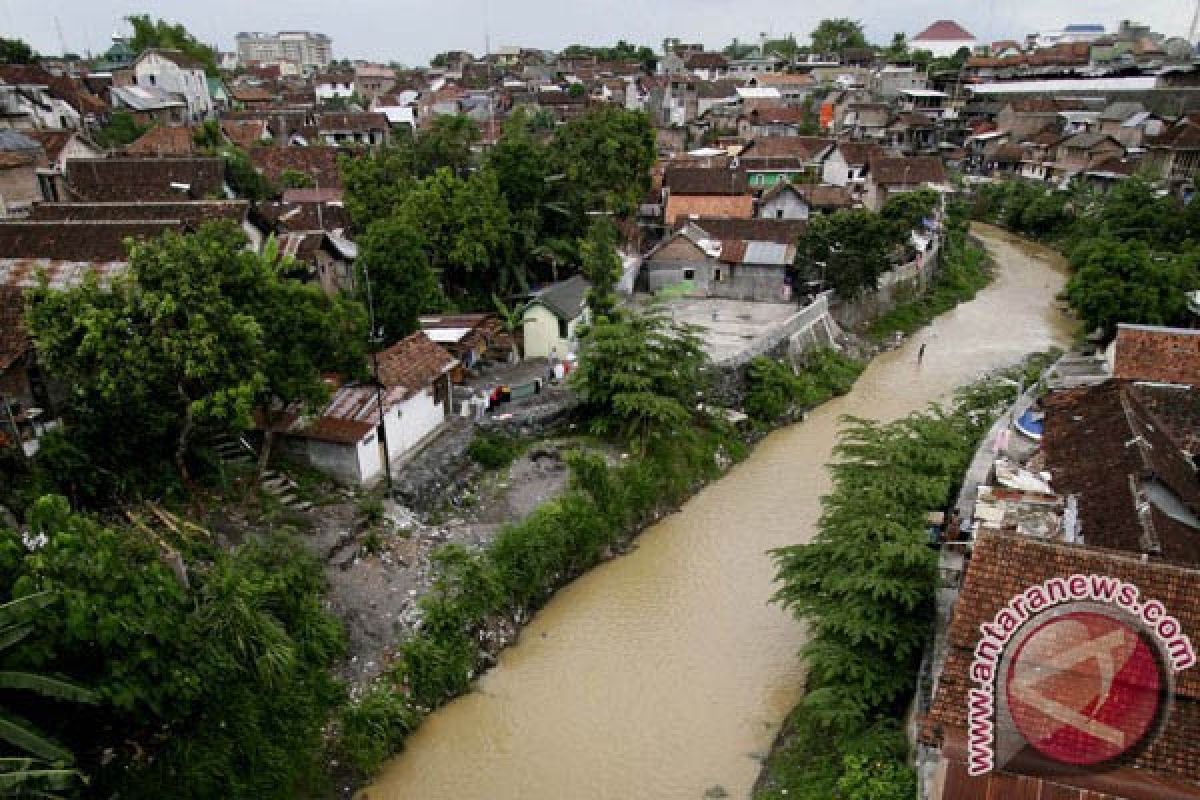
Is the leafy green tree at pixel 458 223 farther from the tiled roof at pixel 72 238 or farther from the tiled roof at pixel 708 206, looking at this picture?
the tiled roof at pixel 708 206

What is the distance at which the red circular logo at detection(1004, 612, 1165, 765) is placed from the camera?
7.07m

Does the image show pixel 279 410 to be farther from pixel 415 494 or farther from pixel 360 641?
pixel 360 641

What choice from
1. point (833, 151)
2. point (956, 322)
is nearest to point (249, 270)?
point (956, 322)

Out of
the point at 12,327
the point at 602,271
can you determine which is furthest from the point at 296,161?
the point at 12,327

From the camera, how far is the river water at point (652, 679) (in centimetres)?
1117

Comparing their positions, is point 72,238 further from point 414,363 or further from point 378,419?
point 378,419

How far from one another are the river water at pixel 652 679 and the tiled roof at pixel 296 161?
23.1 metres

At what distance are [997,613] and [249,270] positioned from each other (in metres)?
11.1

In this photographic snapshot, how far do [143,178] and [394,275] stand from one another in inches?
452

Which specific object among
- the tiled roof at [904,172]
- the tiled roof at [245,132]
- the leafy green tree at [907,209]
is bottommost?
the leafy green tree at [907,209]

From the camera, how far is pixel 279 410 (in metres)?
14.7

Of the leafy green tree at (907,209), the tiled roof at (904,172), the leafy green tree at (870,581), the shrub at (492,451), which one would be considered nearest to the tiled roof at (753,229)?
the leafy green tree at (907,209)

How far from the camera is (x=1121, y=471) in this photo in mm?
12234

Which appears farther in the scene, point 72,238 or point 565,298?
point 565,298
